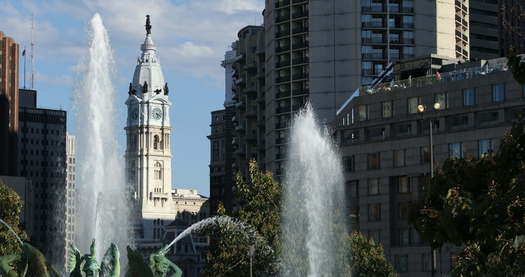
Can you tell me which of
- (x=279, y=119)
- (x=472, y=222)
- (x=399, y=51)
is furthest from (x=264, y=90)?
(x=472, y=222)

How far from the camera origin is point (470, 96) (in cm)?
10206

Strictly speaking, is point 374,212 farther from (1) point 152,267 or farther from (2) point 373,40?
(1) point 152,267

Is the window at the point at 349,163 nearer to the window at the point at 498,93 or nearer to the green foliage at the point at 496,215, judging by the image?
the window at the point at 498,93

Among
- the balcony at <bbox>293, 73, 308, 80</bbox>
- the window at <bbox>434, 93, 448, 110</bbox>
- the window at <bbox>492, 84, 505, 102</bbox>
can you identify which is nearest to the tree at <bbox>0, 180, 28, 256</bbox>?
the window at <bbox>434, 93, 448, 110</bbox>

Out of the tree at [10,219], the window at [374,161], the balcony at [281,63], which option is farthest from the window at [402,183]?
the balcony at [281,63]

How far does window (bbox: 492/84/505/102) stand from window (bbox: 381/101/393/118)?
426 inches

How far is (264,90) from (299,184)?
84.4 m

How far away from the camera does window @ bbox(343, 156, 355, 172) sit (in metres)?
112

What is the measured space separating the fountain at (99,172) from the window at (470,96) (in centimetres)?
3488

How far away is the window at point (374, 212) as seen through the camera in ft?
359

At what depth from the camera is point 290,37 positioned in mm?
162375

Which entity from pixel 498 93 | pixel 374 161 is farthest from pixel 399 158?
pixel 498 93

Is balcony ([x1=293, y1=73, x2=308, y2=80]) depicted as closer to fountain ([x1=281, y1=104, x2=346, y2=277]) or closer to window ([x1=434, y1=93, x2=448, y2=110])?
window ([x1=434, y1=93, x2=448, y2=110])

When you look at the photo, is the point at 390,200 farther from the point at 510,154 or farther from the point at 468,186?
the point at 510,154
